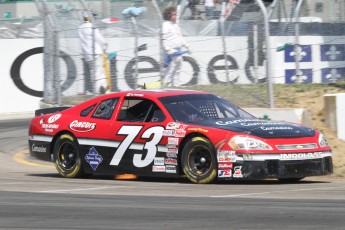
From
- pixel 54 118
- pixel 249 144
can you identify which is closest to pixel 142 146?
pixel 249 144

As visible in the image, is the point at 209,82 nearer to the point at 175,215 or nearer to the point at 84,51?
the point at 84,51

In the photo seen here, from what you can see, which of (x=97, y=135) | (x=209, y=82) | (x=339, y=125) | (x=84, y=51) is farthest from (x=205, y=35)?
(x=97, y=135)

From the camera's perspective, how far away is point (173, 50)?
17.1 metres

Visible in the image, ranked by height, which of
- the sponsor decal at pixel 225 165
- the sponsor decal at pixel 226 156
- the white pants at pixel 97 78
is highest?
the white pants at pixel 97 78

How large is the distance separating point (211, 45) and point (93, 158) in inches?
211

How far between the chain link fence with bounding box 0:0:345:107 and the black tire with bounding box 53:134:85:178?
4164 mm

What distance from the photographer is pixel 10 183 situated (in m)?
11.7

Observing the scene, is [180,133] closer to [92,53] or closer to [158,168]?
A: [158,168]

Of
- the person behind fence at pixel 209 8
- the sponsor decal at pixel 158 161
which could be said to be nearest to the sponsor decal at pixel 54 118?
the sponsor decal at pixel 158 161

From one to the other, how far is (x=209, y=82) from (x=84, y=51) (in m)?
2.60

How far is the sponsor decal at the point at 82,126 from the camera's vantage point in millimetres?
12408

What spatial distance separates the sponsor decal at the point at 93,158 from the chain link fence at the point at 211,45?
4.25 metres

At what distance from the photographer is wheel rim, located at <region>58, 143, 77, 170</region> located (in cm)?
1263

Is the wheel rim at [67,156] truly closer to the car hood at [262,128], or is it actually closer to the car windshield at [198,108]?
the car windshield at [198,108]
